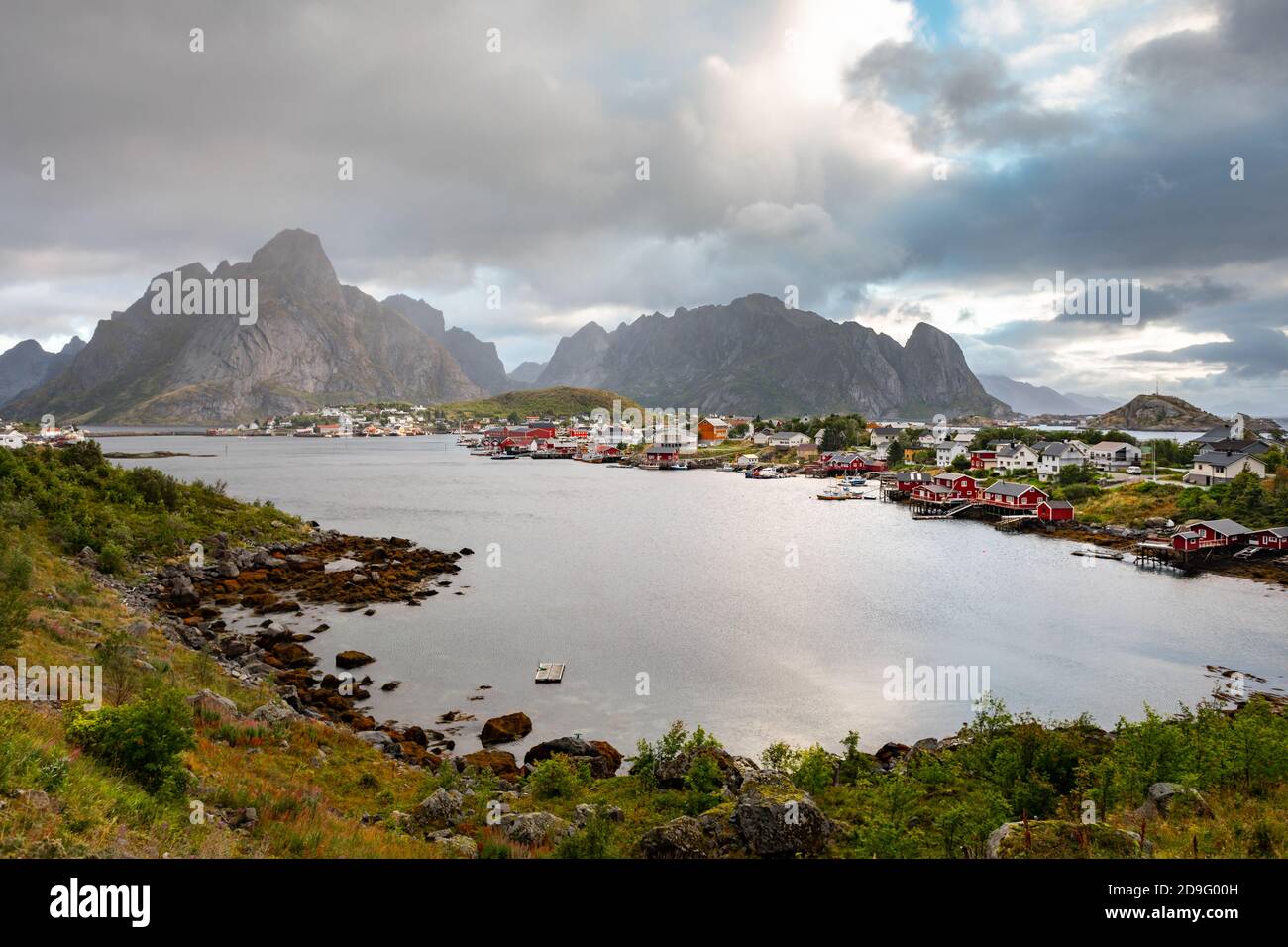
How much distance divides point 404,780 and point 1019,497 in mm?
62521

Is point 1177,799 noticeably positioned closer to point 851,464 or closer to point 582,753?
point 582,753

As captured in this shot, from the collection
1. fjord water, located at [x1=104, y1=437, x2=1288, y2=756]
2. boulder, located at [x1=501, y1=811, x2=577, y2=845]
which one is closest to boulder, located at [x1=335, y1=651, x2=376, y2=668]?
fjord water, located at [x1=104, y1=437, x2=1288, y2=756]

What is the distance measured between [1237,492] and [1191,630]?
32.1 meters

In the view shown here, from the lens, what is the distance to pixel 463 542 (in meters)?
48.8

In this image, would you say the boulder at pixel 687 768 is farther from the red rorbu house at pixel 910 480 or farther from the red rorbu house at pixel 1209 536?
the red rorbu house at pixel 910 480

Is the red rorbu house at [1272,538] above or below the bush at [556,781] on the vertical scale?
above

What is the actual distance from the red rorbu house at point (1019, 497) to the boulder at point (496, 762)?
59171 millimetres

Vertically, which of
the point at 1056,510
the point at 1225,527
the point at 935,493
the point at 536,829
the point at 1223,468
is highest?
the point at 1223,468

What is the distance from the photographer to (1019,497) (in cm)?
6188

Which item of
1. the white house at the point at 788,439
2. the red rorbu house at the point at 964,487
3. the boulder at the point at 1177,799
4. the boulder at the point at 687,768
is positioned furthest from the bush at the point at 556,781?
the white house at the point at 788,439

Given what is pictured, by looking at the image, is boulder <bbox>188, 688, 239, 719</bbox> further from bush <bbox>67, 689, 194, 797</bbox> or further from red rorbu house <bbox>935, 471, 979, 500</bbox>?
red rorbu house <bbox>935, 471, 979, 500</bbox>

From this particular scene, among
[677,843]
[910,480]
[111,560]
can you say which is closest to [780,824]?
A: [677,843]

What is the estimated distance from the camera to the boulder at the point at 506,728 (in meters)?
19.0
